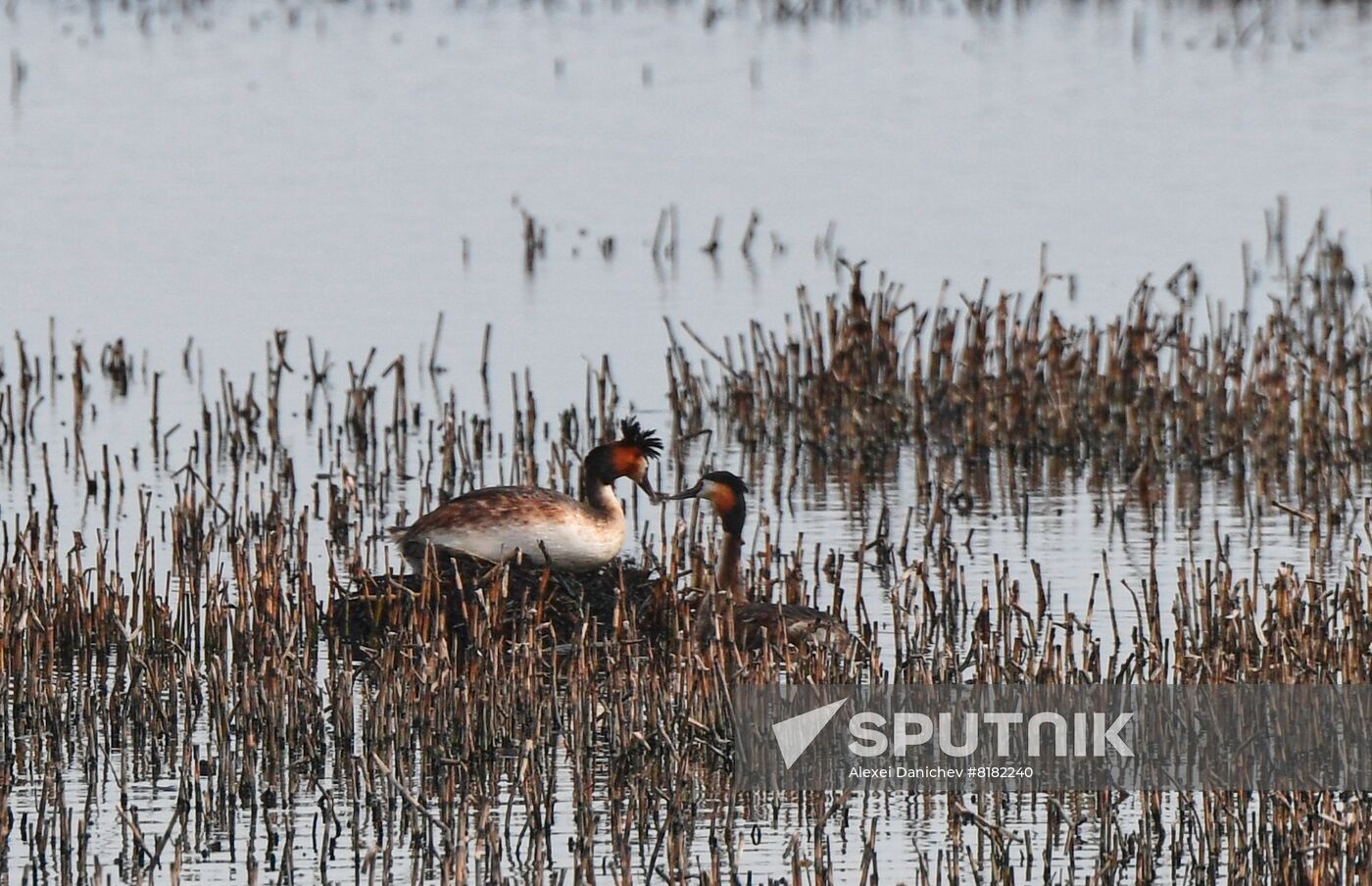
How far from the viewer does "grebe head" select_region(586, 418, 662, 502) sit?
9914 mm

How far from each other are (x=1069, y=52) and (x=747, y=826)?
2843 centimetres

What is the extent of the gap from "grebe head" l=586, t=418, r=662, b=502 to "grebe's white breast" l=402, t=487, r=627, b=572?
346 millimetres

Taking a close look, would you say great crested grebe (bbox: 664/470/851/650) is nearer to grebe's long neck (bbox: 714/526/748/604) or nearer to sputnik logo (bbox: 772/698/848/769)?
grebe's long neck (bbox: 714/526/748/604)

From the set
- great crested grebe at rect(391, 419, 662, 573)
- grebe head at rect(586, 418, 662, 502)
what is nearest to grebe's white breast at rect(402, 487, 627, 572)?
great crested grebe at rect(391, 419, 662, 573)

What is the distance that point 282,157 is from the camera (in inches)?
992

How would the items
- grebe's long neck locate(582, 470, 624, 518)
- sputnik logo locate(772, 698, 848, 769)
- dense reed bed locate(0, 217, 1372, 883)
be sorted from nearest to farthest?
dense reed bed locate(0, 217, 1372, 883) → sputnik logo locate(772, 698, 848, 769) → grebe's long neck locate(582, 470, 624, 518)

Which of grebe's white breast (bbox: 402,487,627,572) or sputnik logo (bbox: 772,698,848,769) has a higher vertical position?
grebe's white breast (bbox: 402,487,627,572)

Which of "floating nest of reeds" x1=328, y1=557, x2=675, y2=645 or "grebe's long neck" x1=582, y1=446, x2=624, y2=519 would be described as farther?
"grebe's long neck" x1=582, y1=446, x2=624, y2=519

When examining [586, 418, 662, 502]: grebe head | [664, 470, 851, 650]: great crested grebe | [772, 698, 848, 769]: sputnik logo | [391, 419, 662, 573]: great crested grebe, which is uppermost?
[586, 418, 662, 502]: grebe head

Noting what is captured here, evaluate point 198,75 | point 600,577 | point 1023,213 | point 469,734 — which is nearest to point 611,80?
point 198,75

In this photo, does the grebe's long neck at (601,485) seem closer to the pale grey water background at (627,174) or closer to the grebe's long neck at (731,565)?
the grebe's long neck at (731,565)

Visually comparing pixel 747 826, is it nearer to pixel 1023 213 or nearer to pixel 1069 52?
pixel 1023 213

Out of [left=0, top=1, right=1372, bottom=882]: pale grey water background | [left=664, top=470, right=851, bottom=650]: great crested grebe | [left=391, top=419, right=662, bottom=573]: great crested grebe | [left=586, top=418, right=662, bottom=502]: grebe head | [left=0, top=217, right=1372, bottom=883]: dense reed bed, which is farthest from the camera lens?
[left=0, top=1, right=1372, bottom=882]: pale grey water background

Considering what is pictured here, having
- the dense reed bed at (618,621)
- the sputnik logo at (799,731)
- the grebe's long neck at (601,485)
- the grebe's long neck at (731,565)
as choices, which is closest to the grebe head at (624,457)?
the grebe's long neck at (601,485)
